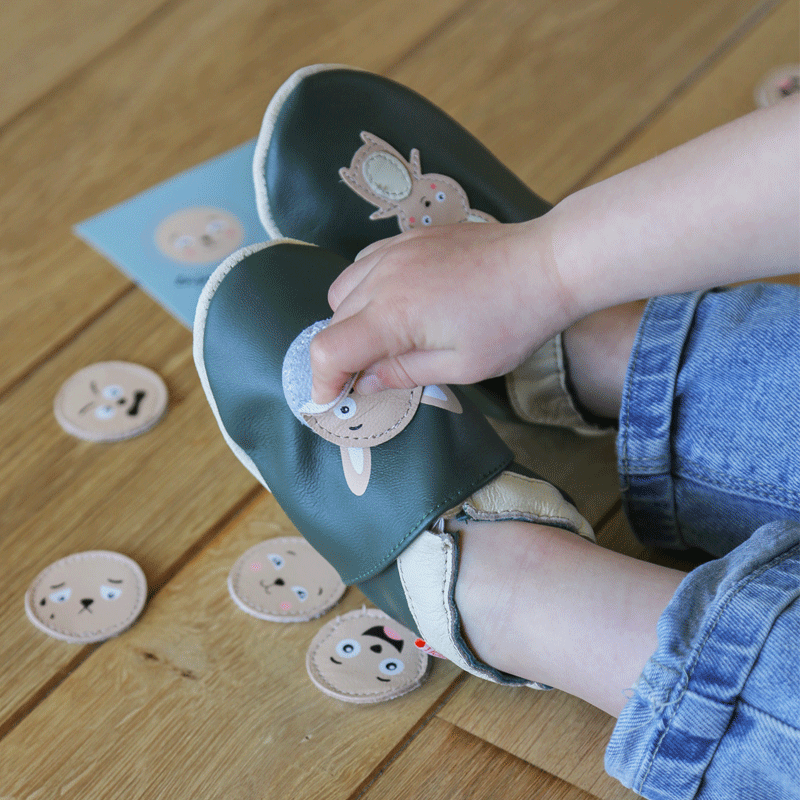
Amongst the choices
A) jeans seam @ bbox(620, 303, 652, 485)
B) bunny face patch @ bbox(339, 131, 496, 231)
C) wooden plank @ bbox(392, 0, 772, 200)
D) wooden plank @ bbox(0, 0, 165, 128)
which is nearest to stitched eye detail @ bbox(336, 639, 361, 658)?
jeans seam @ bbox(620, 303, 652, 485)

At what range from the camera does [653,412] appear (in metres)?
0.60

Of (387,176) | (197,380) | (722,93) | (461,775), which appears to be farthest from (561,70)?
(461,775)

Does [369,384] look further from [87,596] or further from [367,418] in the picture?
[87,596]

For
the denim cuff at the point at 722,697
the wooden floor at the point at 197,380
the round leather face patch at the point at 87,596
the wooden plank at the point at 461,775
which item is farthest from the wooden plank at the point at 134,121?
the denim cuff at the point at 722,697

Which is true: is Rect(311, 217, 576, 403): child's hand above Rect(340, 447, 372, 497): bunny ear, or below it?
above

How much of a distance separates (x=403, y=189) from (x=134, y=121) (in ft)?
1.48

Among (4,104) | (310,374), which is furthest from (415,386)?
(4,104)

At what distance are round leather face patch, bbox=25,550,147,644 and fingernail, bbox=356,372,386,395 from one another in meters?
0.22

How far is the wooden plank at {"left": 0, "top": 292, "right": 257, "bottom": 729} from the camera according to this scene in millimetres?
658

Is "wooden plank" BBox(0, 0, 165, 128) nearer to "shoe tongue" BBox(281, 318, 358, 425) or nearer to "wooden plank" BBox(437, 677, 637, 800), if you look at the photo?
"shoe tongue" BBox(281, 318, 358, 425)

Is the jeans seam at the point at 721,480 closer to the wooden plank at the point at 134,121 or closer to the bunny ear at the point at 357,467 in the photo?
the bunny ear at the point at 357,467

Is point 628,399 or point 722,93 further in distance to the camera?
point 722,93

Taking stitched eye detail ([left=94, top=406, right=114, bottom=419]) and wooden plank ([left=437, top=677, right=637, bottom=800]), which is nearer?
wooden plank ([left=437, top=677, right=637, bottom=800])

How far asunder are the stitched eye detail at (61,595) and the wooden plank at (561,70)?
0.59m
